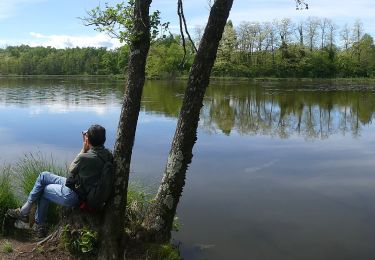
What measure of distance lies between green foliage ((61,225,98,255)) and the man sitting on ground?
33 centimetres

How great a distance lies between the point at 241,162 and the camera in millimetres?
12805

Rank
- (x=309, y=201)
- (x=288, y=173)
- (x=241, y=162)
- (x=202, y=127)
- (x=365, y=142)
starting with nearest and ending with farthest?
(x=309, y=201)
(x=288, y=173)
(x=241, y=162)
(x=365, y=142)
(x=202, y=127)

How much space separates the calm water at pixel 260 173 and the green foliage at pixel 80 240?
192 centimetres

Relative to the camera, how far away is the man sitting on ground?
5625mm

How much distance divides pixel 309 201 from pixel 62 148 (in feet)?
25.9

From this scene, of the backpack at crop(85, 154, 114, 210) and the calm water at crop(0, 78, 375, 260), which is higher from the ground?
the backpack at crop(85, 154, 114, 210)

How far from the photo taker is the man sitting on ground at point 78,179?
5625 mm

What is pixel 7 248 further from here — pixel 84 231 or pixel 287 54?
pixel 287 54

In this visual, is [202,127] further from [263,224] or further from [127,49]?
[127,49]

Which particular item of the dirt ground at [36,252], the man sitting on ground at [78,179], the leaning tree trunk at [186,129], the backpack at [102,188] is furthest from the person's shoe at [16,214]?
the leaning tree trunk at [186,129]

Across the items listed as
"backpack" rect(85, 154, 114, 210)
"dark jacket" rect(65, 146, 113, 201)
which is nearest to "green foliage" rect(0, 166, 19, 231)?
"dark jacket" rect(65, 146, 113, 201)

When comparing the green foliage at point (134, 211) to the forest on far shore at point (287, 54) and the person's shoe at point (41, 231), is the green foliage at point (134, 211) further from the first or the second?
the forest on far shore at point (287, 54)

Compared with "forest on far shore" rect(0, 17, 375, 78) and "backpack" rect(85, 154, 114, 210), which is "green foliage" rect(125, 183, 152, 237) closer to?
"backpack" rect(85, 154, 114, 210)

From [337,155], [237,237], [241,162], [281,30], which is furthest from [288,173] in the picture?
[281,30]
